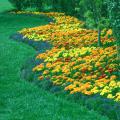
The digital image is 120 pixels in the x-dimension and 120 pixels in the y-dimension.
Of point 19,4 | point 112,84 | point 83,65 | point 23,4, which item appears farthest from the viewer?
point 23,4

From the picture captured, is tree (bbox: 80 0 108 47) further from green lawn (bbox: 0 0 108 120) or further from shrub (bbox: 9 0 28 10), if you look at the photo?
shrub (bbox: 9 0 28 10)

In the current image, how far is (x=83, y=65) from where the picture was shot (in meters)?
11.8

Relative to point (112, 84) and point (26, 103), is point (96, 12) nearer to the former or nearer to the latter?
point (112, 84)

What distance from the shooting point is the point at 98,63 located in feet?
38.5

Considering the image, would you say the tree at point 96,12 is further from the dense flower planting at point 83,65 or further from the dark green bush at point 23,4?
the dark green bush at point 23,4

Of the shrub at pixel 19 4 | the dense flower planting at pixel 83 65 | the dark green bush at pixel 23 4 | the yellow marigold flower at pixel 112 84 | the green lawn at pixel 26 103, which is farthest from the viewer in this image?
the shrub at pixel 19 4

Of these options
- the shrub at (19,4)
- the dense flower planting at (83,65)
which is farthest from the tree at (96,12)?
the shrub at (19,4)

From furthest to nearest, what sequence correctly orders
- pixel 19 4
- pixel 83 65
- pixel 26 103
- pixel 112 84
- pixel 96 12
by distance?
pixel 19 4
pixel 96 12
pixel 83 65
pixel 112 84
pixel 26 103

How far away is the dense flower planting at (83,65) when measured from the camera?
33.0ft

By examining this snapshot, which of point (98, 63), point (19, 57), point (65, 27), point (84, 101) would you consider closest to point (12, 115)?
point (84, 101)

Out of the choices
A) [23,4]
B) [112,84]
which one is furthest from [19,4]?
[112,84]

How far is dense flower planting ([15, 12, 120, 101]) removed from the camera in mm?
10062

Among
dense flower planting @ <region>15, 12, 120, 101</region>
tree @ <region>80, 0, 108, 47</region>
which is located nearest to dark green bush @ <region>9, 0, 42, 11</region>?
dense flower planting @ <region>15, 12, 120, 101</region>

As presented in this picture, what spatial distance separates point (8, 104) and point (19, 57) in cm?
571
